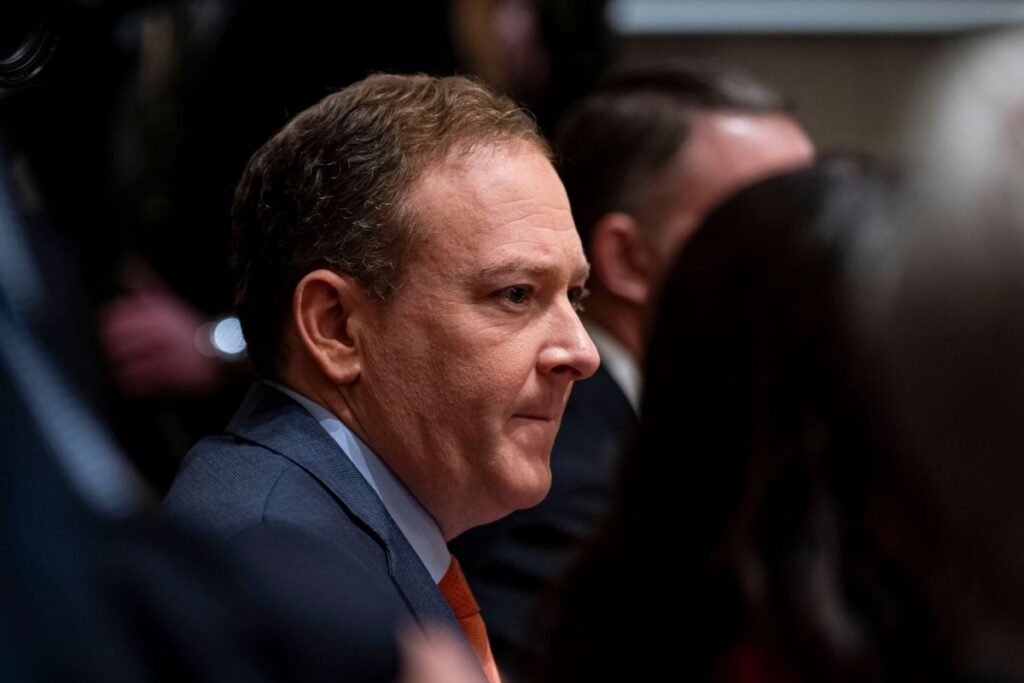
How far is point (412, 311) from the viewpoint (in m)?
1.67

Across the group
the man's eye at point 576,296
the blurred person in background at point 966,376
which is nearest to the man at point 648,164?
the man's eye at point 576,296

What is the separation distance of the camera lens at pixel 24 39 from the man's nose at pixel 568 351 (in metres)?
0.63

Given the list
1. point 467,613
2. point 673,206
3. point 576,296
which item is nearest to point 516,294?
point 576,296

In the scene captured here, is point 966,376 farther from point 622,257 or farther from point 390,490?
point 622,257

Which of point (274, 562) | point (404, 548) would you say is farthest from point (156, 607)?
point (404, 548)

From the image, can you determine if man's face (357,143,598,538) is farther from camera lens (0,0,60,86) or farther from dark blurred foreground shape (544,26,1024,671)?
camera lens (0,0,60,86)

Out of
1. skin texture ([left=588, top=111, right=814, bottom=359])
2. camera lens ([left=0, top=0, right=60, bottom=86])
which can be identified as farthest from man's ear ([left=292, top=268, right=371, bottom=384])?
skin texture ([left=588, top=111, right=814, bottom=359])

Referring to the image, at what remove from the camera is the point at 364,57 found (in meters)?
2.95

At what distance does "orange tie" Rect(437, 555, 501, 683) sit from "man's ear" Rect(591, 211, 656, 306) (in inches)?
43.6

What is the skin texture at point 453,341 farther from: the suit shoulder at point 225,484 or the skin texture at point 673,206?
the skin texture at point 673,206

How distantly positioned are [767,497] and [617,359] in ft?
4.69

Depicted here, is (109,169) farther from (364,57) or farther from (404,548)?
(404,548)

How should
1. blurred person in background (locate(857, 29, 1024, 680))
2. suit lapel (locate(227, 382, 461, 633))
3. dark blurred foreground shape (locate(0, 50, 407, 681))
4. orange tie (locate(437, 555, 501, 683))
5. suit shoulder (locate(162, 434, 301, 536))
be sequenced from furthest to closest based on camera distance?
orange tie (locate(437, 555, 501, 683))
suit lapel (locate(227, 382, 461, 633))
suit shoulder (locate(162, 434, 301, 536))
blurred person in background (locate(857, 29, 1024, 680))
dark blurred foreground shape (locate(0, 50, 407, 681))

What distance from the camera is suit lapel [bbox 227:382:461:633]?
159 cm
